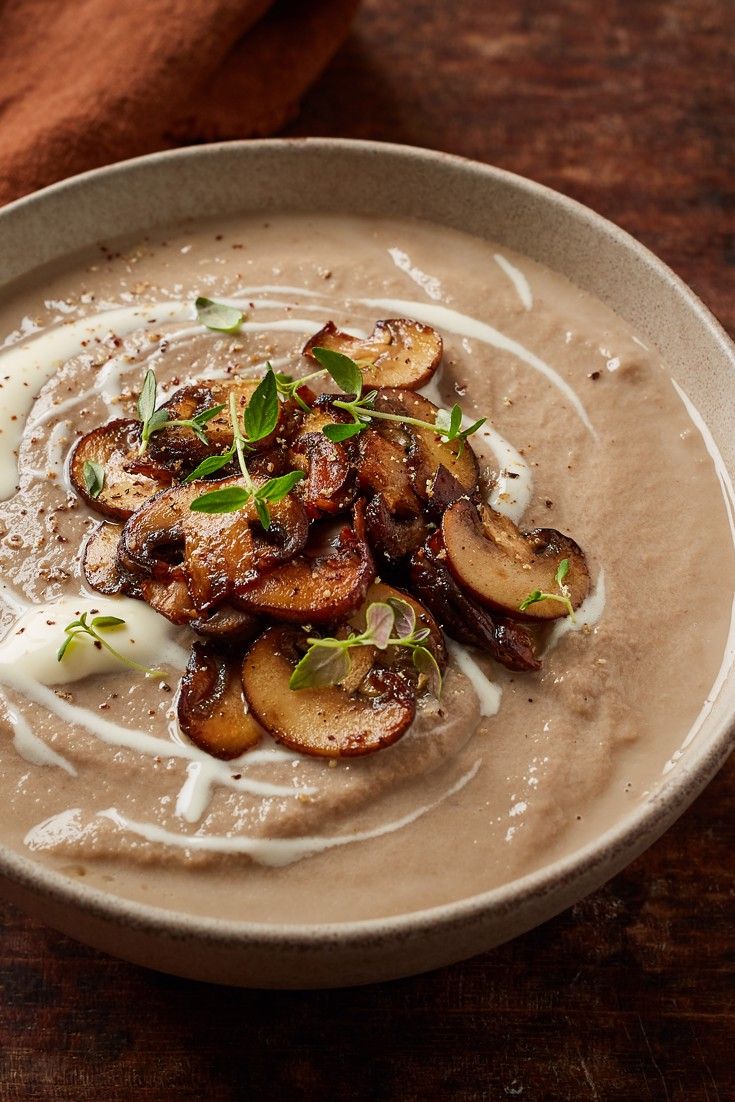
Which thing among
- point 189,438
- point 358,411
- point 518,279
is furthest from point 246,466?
point 518,279

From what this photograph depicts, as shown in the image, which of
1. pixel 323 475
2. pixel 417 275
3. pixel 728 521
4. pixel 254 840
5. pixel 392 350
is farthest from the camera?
pixel 417 275

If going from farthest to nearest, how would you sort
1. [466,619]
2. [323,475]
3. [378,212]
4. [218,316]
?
[378,212]
[218,316]
[323,475]
[466,619]

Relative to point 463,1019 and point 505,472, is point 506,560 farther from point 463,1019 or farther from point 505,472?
point 463,1019

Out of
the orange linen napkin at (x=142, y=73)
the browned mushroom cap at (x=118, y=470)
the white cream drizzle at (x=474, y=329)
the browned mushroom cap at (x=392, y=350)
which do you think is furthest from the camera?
the orange linen napkin at (x=142, y=73)

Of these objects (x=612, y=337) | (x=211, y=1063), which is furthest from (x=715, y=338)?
(x=211, y=1063)

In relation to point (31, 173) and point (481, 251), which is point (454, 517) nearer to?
point (481, 251)

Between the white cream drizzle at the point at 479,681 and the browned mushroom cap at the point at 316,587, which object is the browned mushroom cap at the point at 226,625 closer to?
the browned mushroom cap at the point at 316,587

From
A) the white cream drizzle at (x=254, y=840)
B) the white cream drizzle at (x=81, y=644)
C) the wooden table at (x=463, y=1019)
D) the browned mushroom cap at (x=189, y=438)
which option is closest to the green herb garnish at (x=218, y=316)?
the browned mushroom cap at (x=189, y=438)

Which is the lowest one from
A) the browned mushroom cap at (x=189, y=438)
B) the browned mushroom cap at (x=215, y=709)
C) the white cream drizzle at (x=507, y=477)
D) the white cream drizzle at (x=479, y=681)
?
the white cream drizzle at (x=479, y=681)
